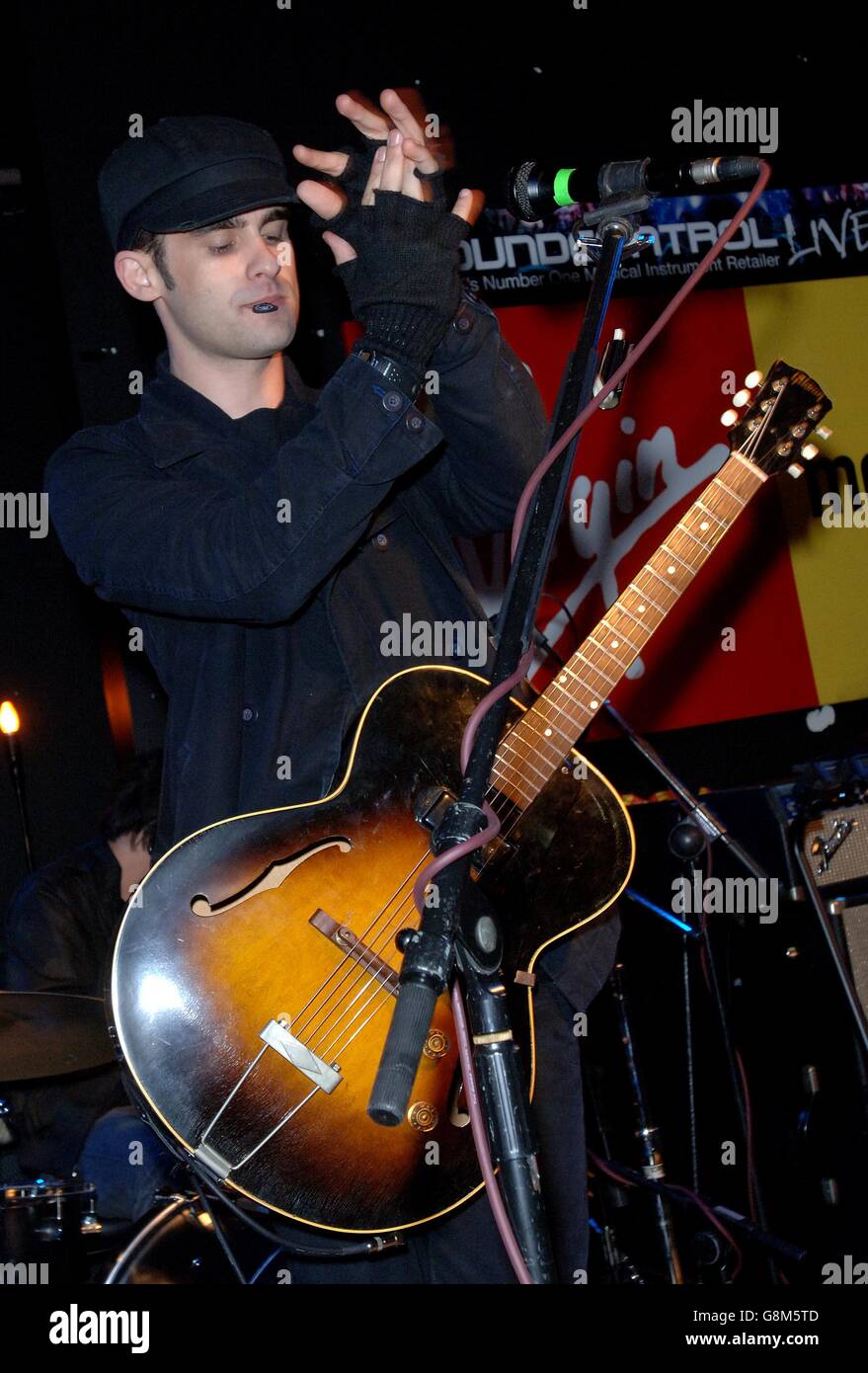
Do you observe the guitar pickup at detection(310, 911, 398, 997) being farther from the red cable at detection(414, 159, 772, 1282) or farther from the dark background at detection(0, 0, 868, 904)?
the dark background at detection(0, 0, 868, 904)

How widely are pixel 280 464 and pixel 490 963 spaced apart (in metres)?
0.80

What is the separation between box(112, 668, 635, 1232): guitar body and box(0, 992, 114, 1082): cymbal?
49.1 inches

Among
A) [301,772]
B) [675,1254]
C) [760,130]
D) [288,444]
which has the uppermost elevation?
[760,130]

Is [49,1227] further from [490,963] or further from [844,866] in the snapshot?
[844,866]

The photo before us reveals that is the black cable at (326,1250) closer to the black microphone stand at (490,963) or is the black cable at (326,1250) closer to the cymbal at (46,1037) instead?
the black microphone stand at (490,963)

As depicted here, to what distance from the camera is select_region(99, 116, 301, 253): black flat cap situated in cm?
220

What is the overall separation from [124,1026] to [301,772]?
1.50 feet

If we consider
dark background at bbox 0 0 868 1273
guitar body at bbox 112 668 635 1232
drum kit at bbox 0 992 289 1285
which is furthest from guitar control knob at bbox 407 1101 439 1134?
dark background at bbox 0 0 868 1273

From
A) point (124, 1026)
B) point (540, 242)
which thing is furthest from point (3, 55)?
point (124, 1026)

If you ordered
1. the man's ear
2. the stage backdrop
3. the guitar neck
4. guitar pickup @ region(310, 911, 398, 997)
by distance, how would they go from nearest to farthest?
guitar pickup @ region(310, 911, 398, 997), the guitar neck, the man's ear, the stage backdrop

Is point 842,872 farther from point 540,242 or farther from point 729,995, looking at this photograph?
point 540,242

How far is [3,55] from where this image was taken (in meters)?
4.00

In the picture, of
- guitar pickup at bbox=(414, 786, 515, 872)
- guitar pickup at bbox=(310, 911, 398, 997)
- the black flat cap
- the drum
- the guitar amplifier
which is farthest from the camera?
the guitar amplifier
